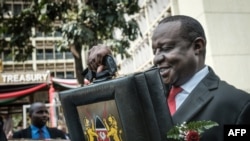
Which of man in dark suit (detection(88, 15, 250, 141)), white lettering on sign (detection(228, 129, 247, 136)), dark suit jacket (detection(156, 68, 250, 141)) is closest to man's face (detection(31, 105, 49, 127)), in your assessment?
man in dark suit (detection(88, 15, 250, 141))

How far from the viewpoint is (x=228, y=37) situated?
3.90m

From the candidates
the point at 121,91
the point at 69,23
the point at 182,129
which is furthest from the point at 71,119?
the point at 69,23

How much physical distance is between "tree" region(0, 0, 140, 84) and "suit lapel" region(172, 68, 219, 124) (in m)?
4.91

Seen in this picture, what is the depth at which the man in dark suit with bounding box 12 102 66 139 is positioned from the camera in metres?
4.01

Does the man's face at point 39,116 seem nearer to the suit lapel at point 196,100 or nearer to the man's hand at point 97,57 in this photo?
the man's hand at point 97,57

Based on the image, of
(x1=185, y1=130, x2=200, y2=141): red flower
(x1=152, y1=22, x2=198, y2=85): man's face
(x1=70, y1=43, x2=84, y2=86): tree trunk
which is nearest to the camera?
(x1=185, y1=130, x2=200, y2=141): red flower

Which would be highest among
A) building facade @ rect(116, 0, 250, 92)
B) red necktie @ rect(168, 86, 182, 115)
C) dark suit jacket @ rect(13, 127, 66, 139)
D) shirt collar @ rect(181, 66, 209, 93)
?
building facade @ rect(116, 0, 250, 92)

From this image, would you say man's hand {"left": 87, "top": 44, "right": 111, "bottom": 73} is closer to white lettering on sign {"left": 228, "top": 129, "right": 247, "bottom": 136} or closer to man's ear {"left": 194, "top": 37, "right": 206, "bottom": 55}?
man's ear {"left": 194, "top": 37, "right": 206, "bottom": 55}

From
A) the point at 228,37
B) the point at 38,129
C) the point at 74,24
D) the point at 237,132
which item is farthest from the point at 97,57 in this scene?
the point at 74,24

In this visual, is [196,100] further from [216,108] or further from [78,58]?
[78,58]

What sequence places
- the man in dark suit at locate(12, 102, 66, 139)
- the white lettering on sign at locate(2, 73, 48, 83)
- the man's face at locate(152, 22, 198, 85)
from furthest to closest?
the white lettering on sign at locate(2, 73, 48, 83)
the man in dark suit at locate(12, 102, 66, 139)
the man's face at locate(152, 22, 198, 85)

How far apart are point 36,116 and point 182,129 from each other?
3609mm

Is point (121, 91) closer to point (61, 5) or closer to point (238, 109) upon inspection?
point (238, 109)

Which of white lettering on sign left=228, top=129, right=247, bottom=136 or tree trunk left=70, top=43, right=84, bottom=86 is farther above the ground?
tree trunk left=70, top=43, right=84, bottom=86
